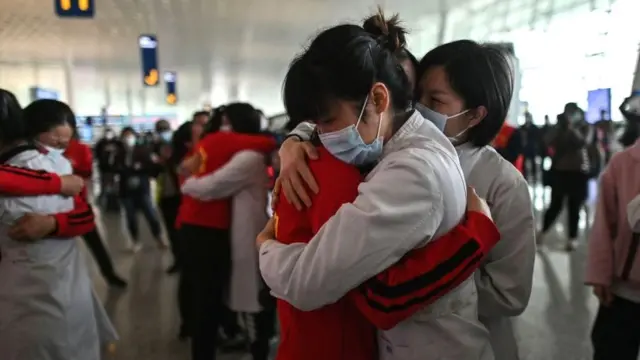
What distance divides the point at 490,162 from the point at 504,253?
227mm

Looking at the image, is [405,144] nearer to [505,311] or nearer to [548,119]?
[505,311]

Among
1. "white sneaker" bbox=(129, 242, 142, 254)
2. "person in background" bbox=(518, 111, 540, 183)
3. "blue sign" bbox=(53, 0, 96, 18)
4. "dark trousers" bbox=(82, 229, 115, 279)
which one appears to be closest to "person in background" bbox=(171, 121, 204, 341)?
"dark trousers" bbox=(82, 229, 115, 279)

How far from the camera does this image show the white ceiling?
34.3 feet

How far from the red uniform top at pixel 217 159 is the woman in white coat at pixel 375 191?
1966 mm

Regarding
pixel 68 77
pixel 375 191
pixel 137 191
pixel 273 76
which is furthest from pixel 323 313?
pixel 273 76

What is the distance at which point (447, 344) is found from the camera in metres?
1.09

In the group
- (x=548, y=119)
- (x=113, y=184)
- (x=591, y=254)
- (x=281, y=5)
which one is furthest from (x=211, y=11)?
(x=591, y=254)

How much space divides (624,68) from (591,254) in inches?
366

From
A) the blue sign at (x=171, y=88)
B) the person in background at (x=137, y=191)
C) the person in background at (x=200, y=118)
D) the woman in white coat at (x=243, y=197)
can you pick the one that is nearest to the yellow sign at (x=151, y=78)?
the person in background at (x=137, y=191)

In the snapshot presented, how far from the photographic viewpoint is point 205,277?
3.11 m

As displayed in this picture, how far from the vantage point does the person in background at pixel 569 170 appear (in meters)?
6.34

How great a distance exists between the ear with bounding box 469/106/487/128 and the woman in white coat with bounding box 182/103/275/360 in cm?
171

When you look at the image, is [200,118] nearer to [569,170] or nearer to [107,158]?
[569,170]

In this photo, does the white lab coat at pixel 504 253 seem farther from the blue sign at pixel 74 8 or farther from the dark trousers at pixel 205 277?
the blue sign at pixel 74 8
